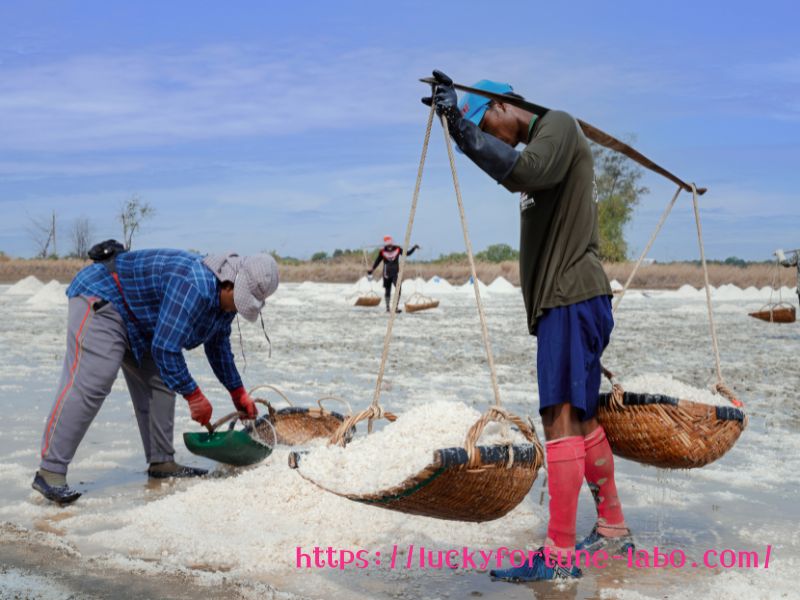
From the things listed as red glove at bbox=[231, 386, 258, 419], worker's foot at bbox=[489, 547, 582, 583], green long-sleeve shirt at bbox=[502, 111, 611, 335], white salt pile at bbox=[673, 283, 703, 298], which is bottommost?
worker's foot at bbox=[489, 547, 582, 583]

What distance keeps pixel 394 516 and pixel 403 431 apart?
0.91m

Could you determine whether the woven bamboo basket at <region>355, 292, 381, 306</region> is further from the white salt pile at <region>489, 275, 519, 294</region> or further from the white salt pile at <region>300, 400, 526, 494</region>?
the white salt pile at <region>300, 400, 526, 494</region>

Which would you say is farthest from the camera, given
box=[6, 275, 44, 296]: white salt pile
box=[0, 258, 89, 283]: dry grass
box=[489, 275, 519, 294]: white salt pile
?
box=[0, 258, 89, 283]: dry grass

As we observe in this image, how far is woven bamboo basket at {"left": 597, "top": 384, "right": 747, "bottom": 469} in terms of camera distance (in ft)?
10.9

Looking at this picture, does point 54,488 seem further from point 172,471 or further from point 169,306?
point 169,306

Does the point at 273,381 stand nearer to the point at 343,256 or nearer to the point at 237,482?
the point at 237,482

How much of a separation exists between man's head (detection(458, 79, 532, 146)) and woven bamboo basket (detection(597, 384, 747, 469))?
1073mm

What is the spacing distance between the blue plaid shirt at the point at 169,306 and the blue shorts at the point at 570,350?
65.8 inches

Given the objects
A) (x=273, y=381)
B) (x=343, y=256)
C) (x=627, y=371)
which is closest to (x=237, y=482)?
(x=273, y=381)

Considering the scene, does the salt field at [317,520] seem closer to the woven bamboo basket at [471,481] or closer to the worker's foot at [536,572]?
the worker's foot at [536,572]

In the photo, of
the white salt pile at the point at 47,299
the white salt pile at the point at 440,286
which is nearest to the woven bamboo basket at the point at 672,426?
the white salt pile at the point at 47,299

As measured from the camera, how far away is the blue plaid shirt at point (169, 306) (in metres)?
3.91

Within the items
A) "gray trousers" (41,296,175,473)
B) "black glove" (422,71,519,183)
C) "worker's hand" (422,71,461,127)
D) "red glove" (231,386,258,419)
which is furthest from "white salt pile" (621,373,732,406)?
"gray trousers" (41,296,175,473)

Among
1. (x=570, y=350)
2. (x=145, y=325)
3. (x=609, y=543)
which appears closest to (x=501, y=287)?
(x=145, y=325)
